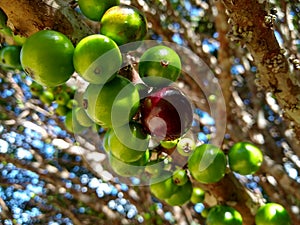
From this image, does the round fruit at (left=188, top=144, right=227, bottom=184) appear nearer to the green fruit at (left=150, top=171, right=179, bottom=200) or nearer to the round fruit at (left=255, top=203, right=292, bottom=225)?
the green fruit at (left=150, top=171, right=179, bottom=200)

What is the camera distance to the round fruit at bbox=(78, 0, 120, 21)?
1455 mm

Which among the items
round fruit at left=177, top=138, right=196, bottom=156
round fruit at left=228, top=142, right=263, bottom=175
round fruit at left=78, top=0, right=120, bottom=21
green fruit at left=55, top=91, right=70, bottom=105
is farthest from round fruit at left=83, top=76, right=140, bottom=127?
green fruit at left=55, top=91, right=70, bottom=105

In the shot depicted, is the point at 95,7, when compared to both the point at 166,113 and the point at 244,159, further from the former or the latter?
the point at 244,159

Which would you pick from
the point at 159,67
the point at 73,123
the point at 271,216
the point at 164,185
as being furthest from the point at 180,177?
the point at 73,123

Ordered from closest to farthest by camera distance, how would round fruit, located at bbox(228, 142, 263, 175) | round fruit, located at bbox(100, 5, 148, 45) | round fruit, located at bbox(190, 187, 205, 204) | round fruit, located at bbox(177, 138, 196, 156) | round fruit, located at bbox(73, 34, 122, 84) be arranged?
1. round fruit, located at bbox(73, 34, 122, 84)
2. round fruit, located at bbox(100, 5, 148, 45)
3. round fruit, located at bbox(177, 138, 196, 156)
4. round fruit, located at bbox(228, 142, 263, 175)
5. round fruit, located at bbox(190, 187, 205, 204)

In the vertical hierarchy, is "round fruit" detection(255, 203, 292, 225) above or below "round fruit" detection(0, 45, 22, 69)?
below

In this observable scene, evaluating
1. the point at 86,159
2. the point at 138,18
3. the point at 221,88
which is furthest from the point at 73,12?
the point at 221,88

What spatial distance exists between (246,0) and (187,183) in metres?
0.89

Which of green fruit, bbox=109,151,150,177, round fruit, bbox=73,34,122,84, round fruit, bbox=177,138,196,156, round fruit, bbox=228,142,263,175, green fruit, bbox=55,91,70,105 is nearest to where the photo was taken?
round fruit, bbox=73,34,122,84

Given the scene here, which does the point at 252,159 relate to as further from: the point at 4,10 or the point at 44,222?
the point at 44,222

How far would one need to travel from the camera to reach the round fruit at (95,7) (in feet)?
4.77

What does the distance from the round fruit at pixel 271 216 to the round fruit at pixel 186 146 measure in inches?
18.0

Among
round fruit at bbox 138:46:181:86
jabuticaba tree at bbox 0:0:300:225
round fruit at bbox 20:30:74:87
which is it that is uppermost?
round fruit at bbox 20:30:74:87

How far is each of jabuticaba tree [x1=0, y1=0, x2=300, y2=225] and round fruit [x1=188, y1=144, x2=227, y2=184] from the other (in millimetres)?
194
